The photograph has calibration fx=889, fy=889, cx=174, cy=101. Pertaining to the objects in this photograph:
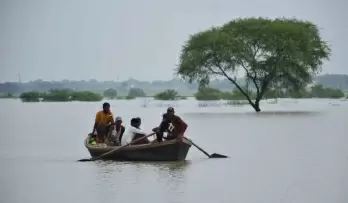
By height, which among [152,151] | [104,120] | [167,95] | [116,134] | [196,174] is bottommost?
[196,174]

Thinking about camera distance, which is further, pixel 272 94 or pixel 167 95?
pixel 167 95

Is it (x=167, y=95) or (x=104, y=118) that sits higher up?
(x=167, y=95)

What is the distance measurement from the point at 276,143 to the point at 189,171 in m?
11.4

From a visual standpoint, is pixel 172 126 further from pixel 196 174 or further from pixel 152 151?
pixel 196 174

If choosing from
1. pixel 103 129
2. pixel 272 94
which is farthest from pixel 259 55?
pixel 103 129

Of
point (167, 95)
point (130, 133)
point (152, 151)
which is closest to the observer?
point (152, 151)

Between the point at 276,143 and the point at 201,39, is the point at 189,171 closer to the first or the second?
the point at 276,143

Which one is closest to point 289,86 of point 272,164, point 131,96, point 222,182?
point 272,164

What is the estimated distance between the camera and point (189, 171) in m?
22.4

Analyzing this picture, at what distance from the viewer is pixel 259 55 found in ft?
192

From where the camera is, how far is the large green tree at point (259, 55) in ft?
187

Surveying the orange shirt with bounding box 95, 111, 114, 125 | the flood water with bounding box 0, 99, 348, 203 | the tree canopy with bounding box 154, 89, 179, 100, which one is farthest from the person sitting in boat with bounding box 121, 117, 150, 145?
the tree canopy with bounding box 154, 89, 179, 100

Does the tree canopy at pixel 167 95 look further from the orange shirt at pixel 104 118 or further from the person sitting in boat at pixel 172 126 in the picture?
the person sitting in boat at pixel 172 126

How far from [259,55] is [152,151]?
35827 millimetres
